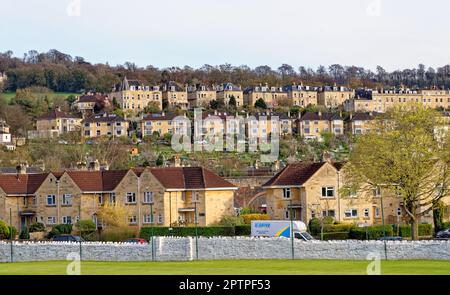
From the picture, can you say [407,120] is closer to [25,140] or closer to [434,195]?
[434,195]

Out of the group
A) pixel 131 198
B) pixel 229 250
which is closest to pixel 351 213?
pixel 131 198

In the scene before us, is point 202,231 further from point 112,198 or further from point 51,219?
point 51,219

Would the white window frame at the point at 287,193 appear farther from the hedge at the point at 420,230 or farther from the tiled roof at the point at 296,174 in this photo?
the hedge at the point at 420,230

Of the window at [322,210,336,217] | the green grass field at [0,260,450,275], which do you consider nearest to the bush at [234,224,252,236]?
the window at [322,210,336,217]

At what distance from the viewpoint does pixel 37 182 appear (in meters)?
79.0

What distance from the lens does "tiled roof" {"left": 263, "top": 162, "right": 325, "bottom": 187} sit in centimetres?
7412

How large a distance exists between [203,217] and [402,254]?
106ft

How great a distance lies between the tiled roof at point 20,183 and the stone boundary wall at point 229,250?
1054 inches

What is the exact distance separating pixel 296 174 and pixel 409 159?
16328 mm

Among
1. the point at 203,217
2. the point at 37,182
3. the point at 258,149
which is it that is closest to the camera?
the point at 203,217

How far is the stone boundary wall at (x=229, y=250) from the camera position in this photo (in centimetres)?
4281
